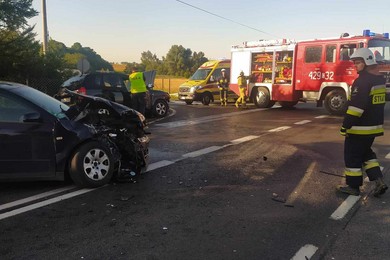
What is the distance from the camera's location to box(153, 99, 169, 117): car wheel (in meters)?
14.5

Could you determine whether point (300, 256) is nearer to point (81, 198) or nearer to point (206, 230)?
point (206, 230)

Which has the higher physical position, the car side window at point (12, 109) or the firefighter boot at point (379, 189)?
the car side window at point (12, 109)

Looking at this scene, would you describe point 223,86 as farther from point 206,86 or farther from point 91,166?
point 91,166

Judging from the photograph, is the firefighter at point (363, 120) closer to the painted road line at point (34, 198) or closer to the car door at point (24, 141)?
the painted road line at point (34, 198)

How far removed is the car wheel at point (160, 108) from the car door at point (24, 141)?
9.27m

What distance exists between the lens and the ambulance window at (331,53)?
14406 millimetres

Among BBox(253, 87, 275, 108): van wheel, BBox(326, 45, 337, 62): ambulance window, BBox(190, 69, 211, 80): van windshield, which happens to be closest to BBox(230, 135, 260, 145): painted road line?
BBox(326, 45, 337, 62): ambulance window

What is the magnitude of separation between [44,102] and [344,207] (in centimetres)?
417

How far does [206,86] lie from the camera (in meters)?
19.7

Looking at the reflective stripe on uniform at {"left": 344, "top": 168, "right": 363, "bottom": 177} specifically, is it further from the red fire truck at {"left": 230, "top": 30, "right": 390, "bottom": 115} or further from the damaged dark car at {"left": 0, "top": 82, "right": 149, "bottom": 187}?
the red fire truck at {"left": 230, "top": 30, "right": 390, "bottom": 115}

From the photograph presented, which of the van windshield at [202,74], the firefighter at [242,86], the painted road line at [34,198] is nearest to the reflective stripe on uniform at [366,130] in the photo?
the painted road line at [34,198]

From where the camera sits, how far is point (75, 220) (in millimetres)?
4285

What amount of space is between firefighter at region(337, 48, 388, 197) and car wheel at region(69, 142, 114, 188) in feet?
10.4

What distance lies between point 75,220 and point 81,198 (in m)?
0.74
